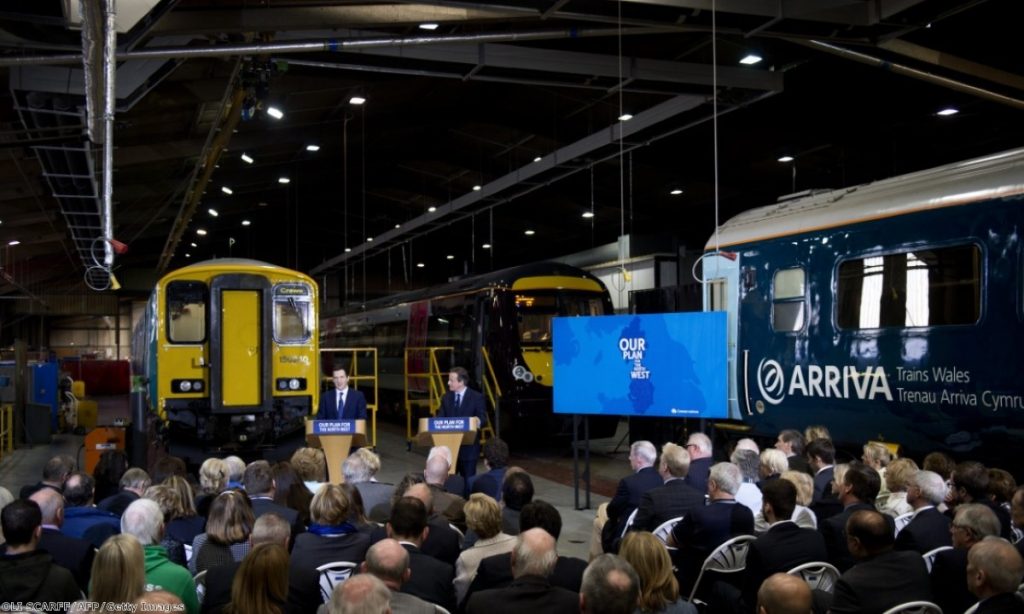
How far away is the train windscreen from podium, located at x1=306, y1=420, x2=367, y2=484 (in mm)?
6601

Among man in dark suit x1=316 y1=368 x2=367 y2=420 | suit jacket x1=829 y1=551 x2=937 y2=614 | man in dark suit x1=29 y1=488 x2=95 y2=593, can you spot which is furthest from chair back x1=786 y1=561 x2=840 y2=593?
man in dark suit x1=316 y1=368 x2=367 y2=420

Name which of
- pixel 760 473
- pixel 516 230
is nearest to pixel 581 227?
pixel 516 230

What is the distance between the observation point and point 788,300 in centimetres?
1084

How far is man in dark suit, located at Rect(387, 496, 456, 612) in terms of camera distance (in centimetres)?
457

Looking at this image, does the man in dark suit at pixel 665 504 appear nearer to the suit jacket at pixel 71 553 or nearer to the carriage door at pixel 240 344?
the suit jacket at pixel 71 553

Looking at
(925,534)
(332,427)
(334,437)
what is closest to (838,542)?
(925,534)

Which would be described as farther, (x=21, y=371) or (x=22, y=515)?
(x=21, y=371)

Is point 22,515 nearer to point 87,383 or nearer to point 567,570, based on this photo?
point 567,570

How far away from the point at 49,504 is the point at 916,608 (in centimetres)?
478

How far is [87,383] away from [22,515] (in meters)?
39.1

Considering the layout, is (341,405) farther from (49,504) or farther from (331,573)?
(331,573)

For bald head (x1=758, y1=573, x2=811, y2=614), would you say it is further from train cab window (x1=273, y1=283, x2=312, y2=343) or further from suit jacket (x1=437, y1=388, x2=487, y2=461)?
train cab window (x1=273, y1=283, x2=312, y2=343)

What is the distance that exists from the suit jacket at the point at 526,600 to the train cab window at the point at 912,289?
6308 millimetres

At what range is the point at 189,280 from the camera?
13.6 metres
